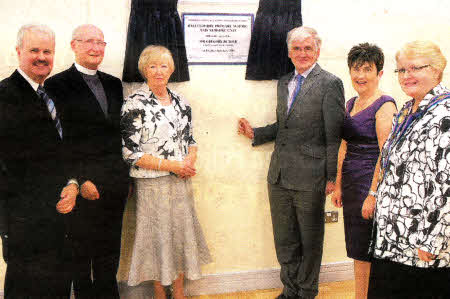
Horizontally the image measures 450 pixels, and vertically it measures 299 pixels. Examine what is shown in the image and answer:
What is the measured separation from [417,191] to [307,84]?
106 cm

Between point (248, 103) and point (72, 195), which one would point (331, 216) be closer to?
point (248, 103)

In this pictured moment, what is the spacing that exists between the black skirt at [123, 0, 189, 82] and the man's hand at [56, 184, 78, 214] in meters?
0.79

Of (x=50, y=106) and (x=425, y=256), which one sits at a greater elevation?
(x=50, y=106)

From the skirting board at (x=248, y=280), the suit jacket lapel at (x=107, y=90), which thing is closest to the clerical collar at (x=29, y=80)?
the suit jacket lapel at (x=107, y=90)

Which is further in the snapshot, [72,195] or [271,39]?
[271,39]

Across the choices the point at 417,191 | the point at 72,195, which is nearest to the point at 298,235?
the point at 417,191

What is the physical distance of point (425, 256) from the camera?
151 centimetres

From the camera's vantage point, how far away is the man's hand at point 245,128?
2630 millimetres

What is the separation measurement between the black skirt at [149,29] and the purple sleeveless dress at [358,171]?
1188 millimetres

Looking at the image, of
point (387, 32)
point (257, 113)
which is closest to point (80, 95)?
point (257, 113)

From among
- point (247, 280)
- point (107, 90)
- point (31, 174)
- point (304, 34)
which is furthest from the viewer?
point (247, 280)

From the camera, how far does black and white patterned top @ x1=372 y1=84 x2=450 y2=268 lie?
1.47 m

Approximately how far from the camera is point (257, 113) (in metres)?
2.70

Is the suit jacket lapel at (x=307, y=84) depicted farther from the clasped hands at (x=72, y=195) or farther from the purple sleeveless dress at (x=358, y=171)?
the clasped hands at (x=72, y=195)
